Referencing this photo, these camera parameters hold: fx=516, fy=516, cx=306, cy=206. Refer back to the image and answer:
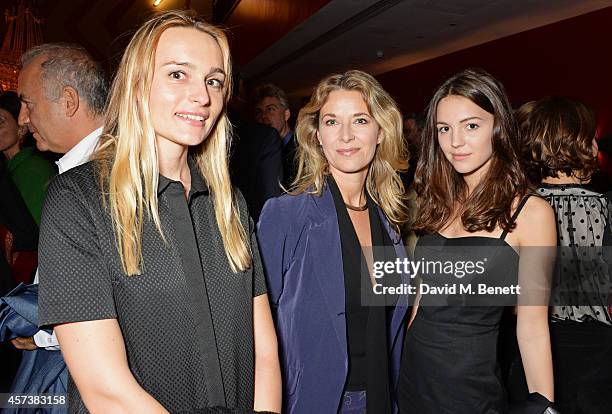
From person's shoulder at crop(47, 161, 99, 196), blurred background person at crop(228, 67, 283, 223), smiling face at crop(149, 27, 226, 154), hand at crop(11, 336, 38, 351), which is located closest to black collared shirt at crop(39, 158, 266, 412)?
person's shoulder at crop(47, 161, 99, 196)

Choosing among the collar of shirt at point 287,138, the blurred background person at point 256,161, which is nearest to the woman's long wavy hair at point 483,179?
the blurred background person at point 256,161

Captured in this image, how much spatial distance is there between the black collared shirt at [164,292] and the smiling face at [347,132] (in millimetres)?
824

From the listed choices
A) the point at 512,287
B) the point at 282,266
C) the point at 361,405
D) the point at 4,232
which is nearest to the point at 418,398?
the point at 361,405

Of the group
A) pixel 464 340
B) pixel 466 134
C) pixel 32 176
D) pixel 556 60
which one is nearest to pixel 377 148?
pixel 466 134

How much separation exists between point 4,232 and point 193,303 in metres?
1.29

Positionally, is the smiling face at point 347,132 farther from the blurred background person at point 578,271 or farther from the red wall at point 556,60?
the red wall at point 556,60

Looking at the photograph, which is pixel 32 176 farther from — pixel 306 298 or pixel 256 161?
pixel 256 161

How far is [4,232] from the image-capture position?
6.60 feet

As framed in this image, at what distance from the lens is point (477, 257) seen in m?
A: 1.80

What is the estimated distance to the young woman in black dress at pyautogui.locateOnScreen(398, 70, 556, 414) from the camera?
1.70m

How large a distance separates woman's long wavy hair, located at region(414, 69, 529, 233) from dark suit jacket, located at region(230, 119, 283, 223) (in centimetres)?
136

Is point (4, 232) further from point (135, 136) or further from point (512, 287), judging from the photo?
point (512, 287)

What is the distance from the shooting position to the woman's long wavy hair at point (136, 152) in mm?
1057

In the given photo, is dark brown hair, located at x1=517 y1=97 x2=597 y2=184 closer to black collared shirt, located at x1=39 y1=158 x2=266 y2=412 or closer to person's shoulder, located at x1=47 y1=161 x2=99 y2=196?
black collared shirt, located at x1=39 y1=158 x2=266 y2=412
